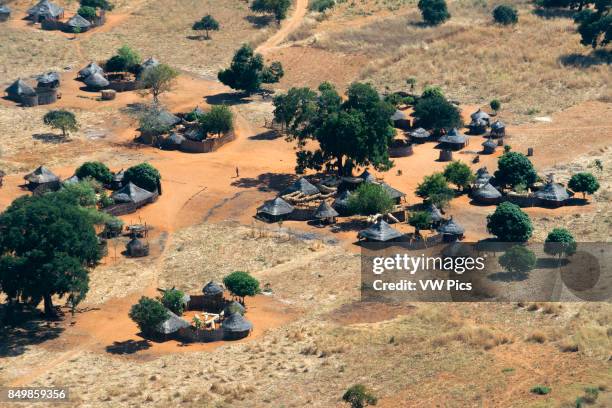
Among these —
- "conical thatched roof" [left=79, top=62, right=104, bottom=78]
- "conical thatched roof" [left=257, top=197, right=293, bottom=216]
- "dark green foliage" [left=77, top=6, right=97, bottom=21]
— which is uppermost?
"dark green foliage" [left=77, top=6, right=97, bottom=21]

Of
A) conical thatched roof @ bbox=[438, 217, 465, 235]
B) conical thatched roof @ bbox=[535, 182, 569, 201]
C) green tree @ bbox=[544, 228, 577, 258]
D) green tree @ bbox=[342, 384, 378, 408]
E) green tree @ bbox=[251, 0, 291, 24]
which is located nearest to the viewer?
green tree @ bbox=[342, 384, 378, 408]

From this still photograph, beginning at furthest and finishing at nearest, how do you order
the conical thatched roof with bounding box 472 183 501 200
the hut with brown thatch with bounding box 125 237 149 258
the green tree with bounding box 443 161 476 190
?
the green tree with bounding box 443 161 476 190 → the conical thatched roof with bounding box 472 183 501 200 → the hut with brown thatch with bounding box 125 237 149 258

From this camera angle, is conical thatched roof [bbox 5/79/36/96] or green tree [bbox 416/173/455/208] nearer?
green tree [bbox 416/173/455/208]

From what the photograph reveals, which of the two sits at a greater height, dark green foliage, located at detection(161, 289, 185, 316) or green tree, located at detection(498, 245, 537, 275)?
green tree, located at detection(498, 245, 537, 275)

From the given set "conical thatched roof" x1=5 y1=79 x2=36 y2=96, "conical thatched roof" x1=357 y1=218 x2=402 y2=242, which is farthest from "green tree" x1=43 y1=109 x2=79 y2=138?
"conical thatched roof" x1=357 y1=218 x2=402 y2=242

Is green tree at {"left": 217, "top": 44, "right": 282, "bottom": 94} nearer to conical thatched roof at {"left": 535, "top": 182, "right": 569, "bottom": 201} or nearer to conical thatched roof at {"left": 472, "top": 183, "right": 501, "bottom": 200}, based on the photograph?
conical thatched roof at {"left": 472, "top": 183, "right": 501, "bottom": 200}

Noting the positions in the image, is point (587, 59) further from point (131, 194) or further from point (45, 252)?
point (45, 252)
